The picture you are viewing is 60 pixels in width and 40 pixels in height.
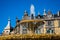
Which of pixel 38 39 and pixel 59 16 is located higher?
pixel 59 16

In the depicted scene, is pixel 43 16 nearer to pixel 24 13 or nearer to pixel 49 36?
pixel 24 13

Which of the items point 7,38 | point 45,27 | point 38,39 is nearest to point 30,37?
point 38,39

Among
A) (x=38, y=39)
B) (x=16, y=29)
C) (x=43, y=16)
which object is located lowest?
(x=38, y=39)

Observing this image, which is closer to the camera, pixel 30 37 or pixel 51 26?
pixel 30 37

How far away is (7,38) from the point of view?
12070 millimetres

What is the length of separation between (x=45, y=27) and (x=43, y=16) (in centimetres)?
390

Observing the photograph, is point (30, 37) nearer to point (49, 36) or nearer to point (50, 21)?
point (49, 36)

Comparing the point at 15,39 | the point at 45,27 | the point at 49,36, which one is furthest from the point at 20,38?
the point at 45,27

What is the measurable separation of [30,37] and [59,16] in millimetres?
42469

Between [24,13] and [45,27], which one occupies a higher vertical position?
[24,13]

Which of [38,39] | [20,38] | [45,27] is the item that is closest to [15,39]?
[20,38]

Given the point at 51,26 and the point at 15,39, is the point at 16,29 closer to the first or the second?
the point at 51,26

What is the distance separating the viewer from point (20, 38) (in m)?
11.9

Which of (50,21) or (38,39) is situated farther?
(50,21)
